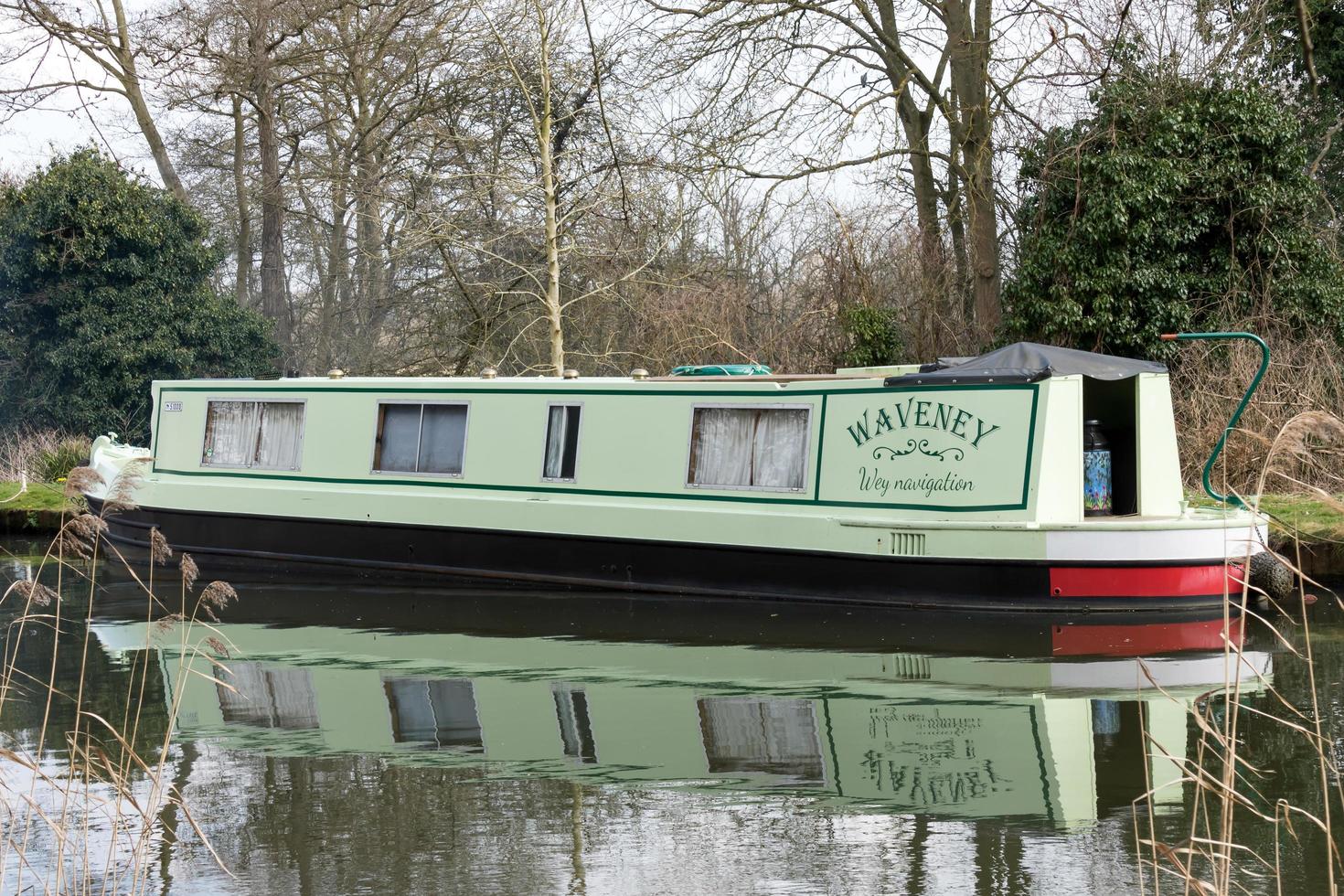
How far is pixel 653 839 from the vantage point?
4.89 meters

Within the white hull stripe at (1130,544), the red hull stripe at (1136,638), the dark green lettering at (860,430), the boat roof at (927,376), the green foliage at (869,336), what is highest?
the green foliage at (869,336)

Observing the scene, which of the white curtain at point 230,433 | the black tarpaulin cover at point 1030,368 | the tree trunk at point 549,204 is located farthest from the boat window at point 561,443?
the tree trunk at point 549,204

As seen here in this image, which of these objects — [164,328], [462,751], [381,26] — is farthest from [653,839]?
[381,26]

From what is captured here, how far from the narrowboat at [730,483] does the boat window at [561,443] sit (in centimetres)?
2

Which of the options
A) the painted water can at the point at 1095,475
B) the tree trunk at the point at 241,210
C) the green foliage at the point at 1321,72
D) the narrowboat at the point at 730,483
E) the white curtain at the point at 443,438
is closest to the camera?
the narrowboat at the point at 730,483

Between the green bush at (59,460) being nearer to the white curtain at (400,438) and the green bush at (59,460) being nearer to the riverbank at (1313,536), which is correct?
the white curtain at (400,438)

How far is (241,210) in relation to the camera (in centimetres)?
2538

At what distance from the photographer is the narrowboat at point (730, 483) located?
9.41 metres

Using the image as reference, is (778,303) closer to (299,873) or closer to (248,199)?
(248,199)

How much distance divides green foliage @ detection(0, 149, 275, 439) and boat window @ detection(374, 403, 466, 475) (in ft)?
30.0

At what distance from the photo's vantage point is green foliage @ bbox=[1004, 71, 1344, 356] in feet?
49.7

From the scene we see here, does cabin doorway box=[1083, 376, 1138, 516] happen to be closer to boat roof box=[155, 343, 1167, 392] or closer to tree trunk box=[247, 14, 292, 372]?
boat roof box=[155, 343, 1167, 392]

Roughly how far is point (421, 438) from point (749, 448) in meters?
3.08

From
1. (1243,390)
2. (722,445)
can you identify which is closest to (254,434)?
(722,445)
